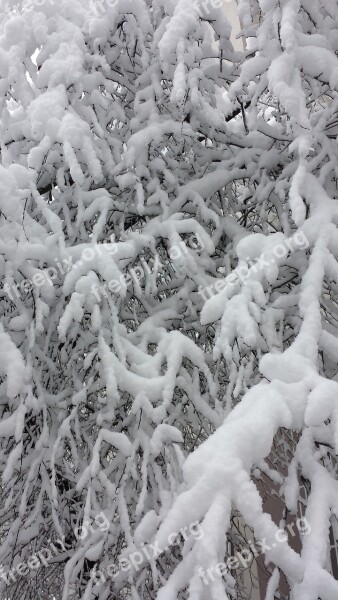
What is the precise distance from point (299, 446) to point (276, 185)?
157cm

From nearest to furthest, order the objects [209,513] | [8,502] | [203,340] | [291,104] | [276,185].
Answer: [209,513], [291,104], [8,502], [276,185], [203,340]

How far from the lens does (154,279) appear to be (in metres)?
3.06

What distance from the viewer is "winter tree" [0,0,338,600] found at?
6.89ft

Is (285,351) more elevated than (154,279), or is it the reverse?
(285,351)

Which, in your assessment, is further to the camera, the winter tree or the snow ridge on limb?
the winter tree

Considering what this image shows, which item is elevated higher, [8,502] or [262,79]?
[262,79]

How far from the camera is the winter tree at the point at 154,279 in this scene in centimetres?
210

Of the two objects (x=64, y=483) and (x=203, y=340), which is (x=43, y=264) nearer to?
(x=203, y=340)

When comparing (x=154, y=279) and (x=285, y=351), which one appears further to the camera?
(x=154, y=279)

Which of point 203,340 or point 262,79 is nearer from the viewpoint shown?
point 262,79

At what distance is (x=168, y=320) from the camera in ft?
10.5

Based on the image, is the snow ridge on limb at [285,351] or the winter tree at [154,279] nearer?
the snow ridge on limb at [285,351]

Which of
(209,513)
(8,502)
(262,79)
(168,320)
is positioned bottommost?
(8,502)

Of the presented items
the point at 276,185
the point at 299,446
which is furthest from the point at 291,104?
the point at 299,446
